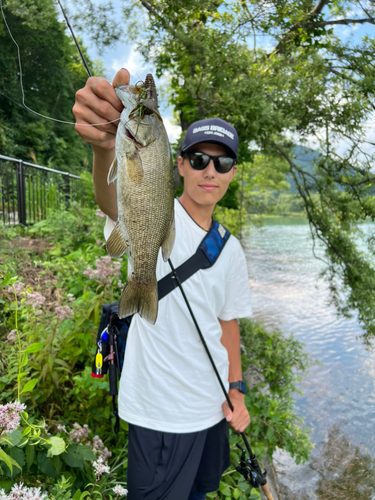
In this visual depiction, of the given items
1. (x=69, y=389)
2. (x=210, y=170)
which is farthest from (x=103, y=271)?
(x=210, y=170)

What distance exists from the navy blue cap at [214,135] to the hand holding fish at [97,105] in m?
0.86

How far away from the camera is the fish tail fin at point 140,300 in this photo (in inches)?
50.6

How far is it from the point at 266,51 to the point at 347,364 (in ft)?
19.9

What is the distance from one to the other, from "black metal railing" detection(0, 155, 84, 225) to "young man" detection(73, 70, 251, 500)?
5791 millimetres

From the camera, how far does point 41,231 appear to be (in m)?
6.62

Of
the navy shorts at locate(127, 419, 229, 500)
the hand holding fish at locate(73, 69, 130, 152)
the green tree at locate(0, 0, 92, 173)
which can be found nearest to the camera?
the hand holding fish at locate(73, 69, 130, 152)

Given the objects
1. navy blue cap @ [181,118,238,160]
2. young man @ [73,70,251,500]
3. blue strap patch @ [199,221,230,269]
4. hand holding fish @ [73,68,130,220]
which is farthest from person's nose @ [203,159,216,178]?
hand holding fish @ [73,68,130,220]

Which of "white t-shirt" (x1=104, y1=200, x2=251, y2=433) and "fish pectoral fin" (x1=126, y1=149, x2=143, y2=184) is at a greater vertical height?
"fish pectoral fin" (x1=126, y1=149, x2=143, y2=184)

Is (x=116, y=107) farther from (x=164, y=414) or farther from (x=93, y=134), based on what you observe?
(x=164, y=414)

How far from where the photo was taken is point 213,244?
2016 mm

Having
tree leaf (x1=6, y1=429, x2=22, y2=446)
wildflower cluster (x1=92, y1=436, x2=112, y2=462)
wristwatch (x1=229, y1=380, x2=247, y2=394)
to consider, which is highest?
tree leaf (x1=6, y1=429, x2=22, y2=446)

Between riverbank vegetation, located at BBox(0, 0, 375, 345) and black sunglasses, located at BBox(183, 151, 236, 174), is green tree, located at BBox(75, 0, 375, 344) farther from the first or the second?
black sunglasses, located at BBox(183, 151, 236, 174)

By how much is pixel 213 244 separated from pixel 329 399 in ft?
17.4

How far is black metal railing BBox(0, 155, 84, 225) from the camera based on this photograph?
735 cm
